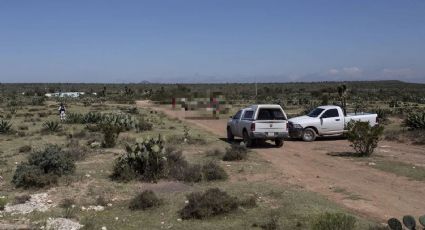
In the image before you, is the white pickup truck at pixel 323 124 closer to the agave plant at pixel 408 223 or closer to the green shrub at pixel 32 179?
the green shrub at pixel 32 179

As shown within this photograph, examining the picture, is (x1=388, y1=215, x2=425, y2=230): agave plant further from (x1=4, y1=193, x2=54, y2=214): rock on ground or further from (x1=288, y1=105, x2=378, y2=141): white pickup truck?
(x1=288, y1=105, x2=378, y2=141): white pickup truck

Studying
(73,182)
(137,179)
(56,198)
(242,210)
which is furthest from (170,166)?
(242,210)

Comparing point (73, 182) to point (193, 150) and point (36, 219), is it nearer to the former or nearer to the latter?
point (36, 219)

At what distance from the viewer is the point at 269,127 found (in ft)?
67.9

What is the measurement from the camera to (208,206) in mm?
10148

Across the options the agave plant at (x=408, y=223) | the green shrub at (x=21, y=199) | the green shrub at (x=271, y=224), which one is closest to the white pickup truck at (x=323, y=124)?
the green shrub at (x=271, y=224)

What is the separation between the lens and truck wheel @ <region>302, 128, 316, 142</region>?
23484mm

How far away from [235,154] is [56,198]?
6.84 m

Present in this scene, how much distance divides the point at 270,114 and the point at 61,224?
1287 cm

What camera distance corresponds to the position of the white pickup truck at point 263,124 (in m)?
20.7

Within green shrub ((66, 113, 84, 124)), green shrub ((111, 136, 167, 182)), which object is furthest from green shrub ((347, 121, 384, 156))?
green shrub ((66, 113, 84, 124))

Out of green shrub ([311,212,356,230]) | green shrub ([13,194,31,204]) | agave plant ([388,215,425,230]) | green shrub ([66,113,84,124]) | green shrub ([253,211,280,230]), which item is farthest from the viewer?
green shrub ([66,113,84,124])

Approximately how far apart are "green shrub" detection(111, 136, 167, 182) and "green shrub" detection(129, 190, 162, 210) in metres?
2.77

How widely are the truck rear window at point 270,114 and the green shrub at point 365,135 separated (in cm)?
362
